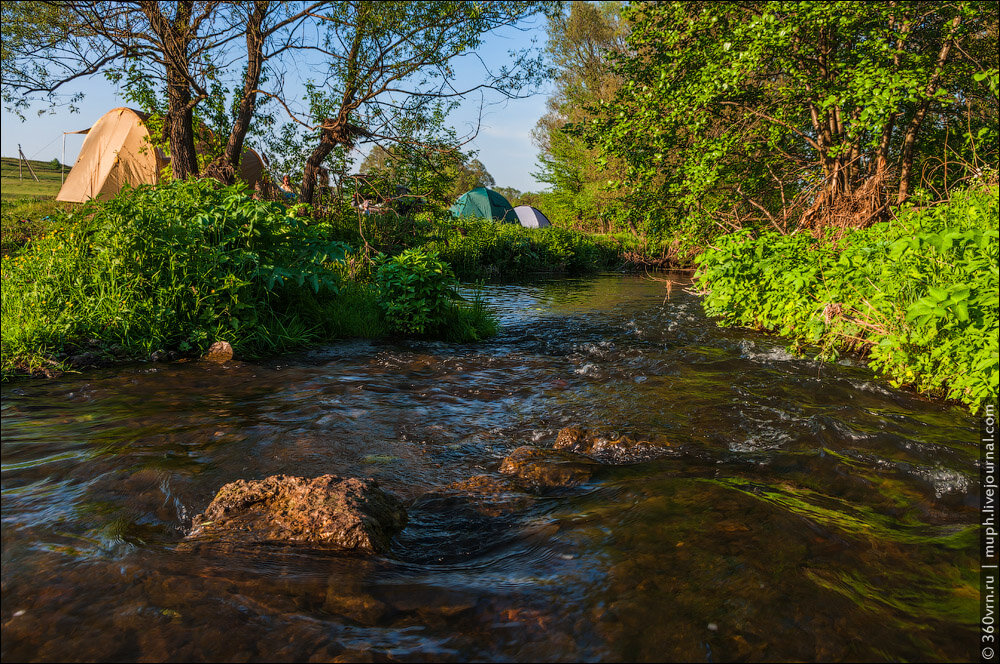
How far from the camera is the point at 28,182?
75.2ft

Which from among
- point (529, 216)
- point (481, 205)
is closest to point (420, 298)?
point (481, 205)

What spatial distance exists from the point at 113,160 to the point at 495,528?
1832cm

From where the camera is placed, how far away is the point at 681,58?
10.8 m

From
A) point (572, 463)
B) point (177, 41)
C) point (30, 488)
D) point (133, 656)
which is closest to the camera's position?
point (133, 656)

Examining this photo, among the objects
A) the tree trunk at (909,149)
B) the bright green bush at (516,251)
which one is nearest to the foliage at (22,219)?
the bright green bush at (516,251)

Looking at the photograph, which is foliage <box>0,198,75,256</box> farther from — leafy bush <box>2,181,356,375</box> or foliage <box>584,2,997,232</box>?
foliage <box>584,2,997,232</box>

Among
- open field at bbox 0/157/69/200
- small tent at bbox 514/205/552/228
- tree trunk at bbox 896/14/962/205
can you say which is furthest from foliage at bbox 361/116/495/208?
small tent at bbox 514/205/552/228

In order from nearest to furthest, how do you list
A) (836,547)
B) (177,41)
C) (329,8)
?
(836,547) < (177,41) < (329,8)

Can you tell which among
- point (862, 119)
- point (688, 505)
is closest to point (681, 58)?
point (862, 119)

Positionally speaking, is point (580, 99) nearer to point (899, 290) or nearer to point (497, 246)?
point (497, 246)

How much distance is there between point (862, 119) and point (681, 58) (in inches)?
148

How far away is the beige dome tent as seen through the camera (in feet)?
51.1

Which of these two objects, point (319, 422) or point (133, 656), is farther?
point (319, 422)

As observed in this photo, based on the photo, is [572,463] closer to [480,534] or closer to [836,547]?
[480,534]
